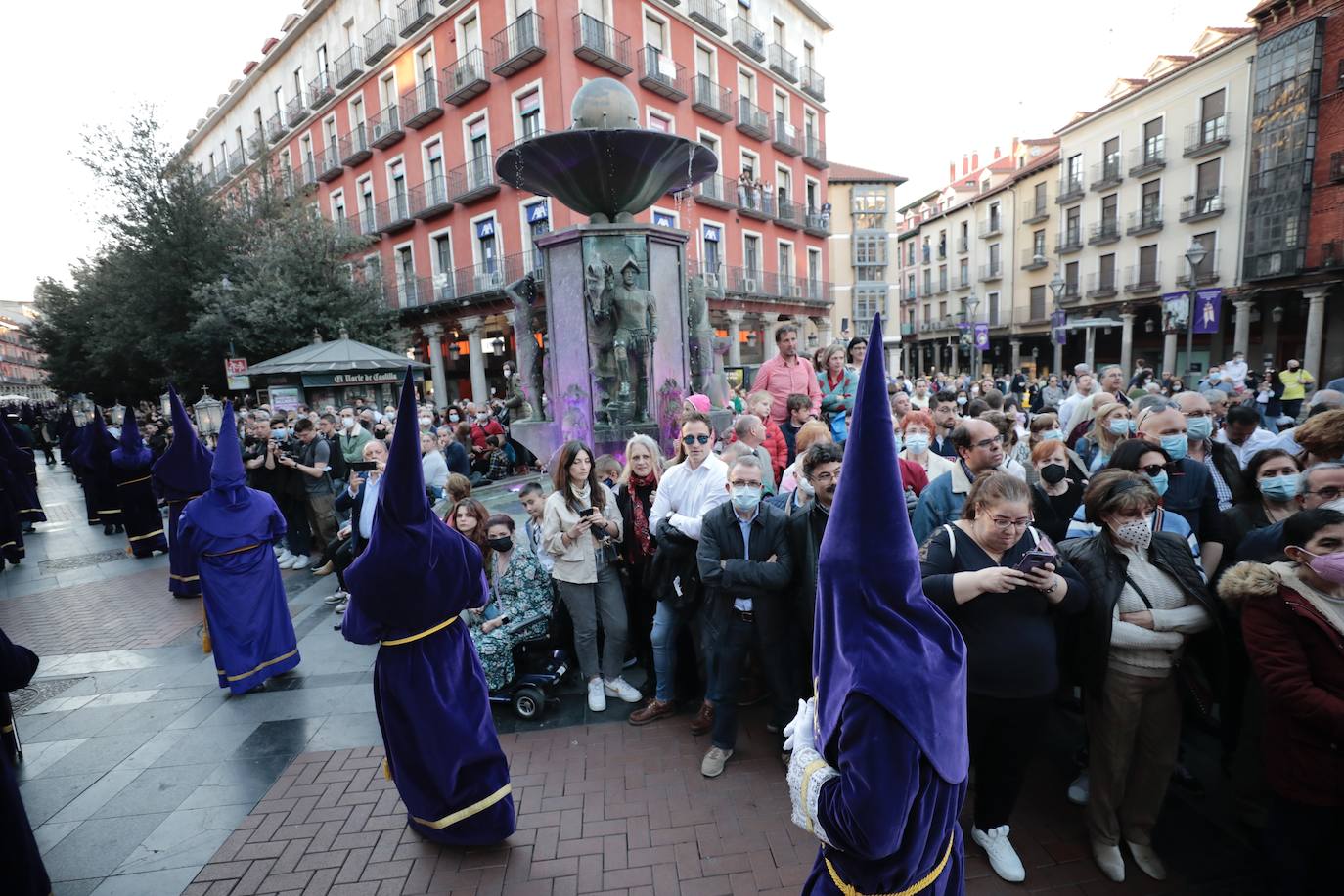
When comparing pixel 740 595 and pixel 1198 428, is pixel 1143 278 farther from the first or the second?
pixel 740 595

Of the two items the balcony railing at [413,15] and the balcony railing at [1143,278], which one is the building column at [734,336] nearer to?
the balcony railing at [413,15]

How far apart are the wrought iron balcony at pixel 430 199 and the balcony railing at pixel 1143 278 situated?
3333cm

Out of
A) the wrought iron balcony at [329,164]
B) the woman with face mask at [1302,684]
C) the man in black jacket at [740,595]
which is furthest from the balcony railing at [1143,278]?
the wrought iron balcony at [329,164]

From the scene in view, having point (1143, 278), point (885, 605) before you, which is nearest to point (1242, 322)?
point (1143, 278)

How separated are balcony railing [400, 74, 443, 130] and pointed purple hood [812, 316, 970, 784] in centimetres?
2981

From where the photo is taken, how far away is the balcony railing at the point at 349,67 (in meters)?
29.4

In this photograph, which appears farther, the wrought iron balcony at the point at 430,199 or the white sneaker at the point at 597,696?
the wrought iron balcony at the point at 430,199

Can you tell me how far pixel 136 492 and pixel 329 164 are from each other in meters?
27.5

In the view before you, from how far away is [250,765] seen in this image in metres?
4.34

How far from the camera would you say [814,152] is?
113ft

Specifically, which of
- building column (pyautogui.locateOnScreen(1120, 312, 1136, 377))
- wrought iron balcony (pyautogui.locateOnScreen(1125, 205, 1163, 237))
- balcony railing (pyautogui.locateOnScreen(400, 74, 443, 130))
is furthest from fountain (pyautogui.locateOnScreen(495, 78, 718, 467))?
building column (pyautogui.locateOnScreen(1120, 312, 1136, 377))

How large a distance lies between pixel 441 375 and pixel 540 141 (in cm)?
2329

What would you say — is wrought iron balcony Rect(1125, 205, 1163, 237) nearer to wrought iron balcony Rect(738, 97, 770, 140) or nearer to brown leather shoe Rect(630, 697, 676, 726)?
wrought iron balcony Rect(738, 97, 770, 140)

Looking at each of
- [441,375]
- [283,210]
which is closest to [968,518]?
[283,210]
